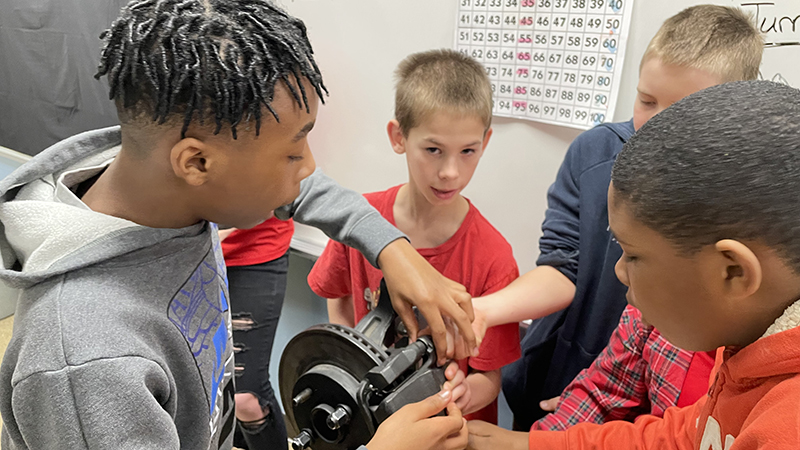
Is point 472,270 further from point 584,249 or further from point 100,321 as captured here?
point 100,321

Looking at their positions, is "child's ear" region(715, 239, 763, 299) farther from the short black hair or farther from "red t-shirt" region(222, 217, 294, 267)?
"red t-shirt" region(222, 217, 294, 267)

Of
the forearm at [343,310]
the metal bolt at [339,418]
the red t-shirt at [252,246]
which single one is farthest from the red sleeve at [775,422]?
the red t-shirt at [252,246]

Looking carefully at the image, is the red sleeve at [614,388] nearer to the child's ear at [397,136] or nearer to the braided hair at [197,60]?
the child's ear at [397,136]

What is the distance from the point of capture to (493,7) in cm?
147

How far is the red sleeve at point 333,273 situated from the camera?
133 cm

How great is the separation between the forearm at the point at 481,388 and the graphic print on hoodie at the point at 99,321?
1.75ft

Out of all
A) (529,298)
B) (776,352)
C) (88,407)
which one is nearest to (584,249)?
(529,298)

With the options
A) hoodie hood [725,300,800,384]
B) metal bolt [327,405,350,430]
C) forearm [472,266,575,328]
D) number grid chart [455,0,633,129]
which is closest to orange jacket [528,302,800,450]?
hoodie hood [725,300,800,384]

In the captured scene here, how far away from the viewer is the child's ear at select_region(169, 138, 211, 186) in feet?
2.18

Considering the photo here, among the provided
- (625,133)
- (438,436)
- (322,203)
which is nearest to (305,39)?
(322,203)

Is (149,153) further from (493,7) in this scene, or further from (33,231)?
(493,7)

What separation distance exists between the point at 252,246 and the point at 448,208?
0.64 metres

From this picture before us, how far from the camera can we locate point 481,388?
118cm

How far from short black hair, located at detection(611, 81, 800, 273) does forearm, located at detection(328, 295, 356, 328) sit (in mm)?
970
